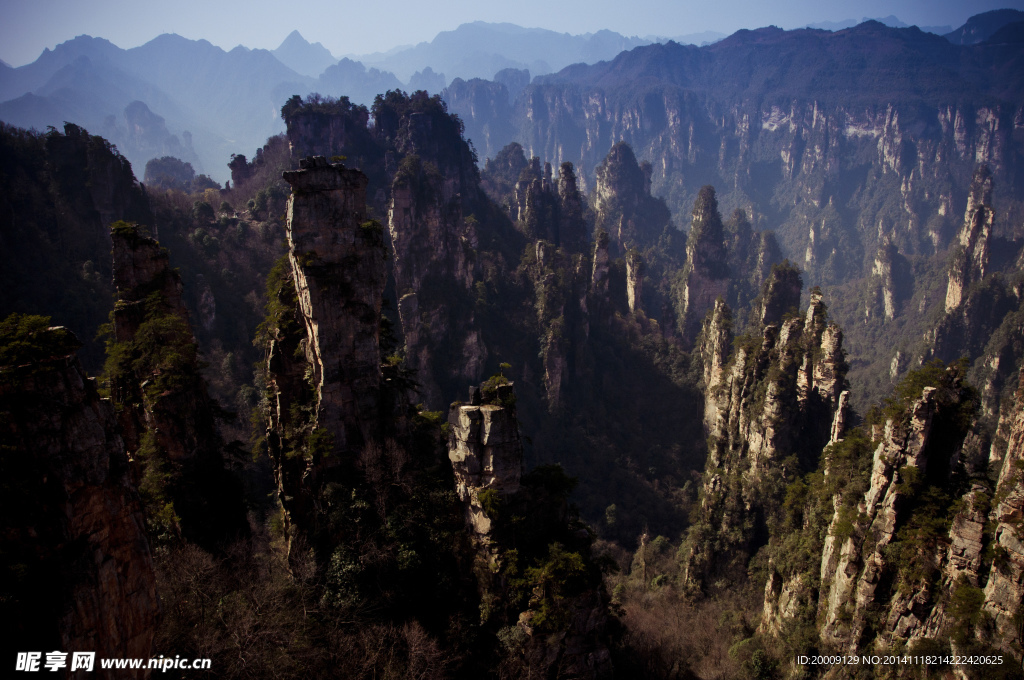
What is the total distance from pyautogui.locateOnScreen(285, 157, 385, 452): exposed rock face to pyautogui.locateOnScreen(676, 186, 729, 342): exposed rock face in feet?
242

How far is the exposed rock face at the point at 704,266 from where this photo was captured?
8881cm

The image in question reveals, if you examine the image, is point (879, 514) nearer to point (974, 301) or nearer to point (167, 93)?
point (974, 301)

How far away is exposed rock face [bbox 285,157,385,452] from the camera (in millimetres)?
19297

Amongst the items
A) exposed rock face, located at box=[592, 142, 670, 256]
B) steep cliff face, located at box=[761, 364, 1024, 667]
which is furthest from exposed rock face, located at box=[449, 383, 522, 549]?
exposed rock face, located at box=[592, 142, 670, 256]

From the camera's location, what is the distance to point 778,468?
35000mm

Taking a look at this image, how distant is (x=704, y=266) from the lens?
89438 millimetres

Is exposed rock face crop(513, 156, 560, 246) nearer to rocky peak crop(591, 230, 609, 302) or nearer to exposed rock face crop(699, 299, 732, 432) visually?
rocky peak crop(591, 230, 609, 302)

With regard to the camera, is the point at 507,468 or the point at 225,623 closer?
the point at 225,623

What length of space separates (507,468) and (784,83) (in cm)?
22013

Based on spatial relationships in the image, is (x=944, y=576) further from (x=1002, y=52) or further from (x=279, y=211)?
(x=1002, y=52)

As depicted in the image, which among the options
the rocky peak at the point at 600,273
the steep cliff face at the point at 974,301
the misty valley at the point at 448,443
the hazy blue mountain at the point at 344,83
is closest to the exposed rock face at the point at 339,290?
the misty valley at the point at 448,443

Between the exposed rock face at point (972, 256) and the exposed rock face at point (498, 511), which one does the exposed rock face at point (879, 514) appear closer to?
the exposed rock face at point (498, 511)

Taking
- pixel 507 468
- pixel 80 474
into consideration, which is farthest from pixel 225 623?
pixel 507 468

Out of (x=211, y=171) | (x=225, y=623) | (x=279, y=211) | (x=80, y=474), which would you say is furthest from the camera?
(x=211, y=171)
